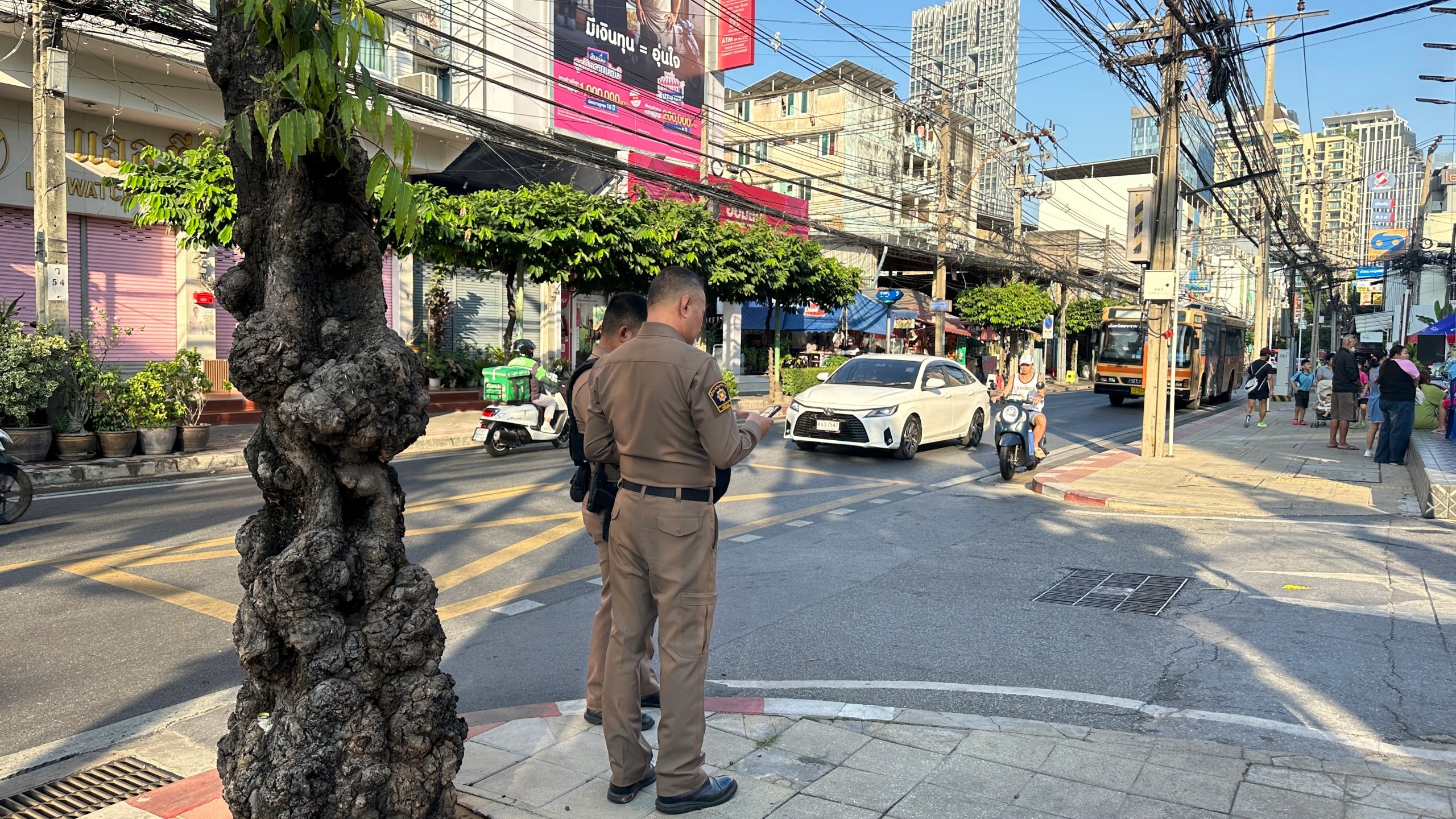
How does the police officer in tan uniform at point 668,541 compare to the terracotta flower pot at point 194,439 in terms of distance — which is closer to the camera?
the police officer in tan uniform at point 668,541

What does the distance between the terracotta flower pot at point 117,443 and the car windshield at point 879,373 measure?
9583 mm

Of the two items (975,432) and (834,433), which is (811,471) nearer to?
(834,433)

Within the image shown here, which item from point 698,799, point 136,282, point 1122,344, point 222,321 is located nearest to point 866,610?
point 698,799

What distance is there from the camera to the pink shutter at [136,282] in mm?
17125

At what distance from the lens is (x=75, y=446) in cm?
1131

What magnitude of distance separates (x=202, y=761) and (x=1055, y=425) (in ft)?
66.6

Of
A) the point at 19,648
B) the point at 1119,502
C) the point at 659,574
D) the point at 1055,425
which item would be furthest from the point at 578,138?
the point at 659,574

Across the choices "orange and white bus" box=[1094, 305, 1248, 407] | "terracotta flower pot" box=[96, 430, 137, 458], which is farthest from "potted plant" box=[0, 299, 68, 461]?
"orange and white bus" box=[1094, 305, 1248, 407]

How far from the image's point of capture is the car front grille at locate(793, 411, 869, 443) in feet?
44.3

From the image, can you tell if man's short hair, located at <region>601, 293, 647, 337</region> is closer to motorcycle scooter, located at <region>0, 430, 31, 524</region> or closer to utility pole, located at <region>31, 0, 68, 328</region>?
motorcycle scooter, located at <region>0, 430, 31, 524</region>

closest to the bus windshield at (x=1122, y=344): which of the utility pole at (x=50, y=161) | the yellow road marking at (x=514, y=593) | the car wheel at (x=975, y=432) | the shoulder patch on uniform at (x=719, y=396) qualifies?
the car wheel at (x=975, y=432)

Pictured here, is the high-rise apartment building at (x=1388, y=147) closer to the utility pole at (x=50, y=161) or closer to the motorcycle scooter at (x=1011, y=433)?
the motorcycle scooter at (x=1011, y=433)

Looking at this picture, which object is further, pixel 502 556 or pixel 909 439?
pixel 909 439

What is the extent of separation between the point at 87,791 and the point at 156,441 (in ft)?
32.1
